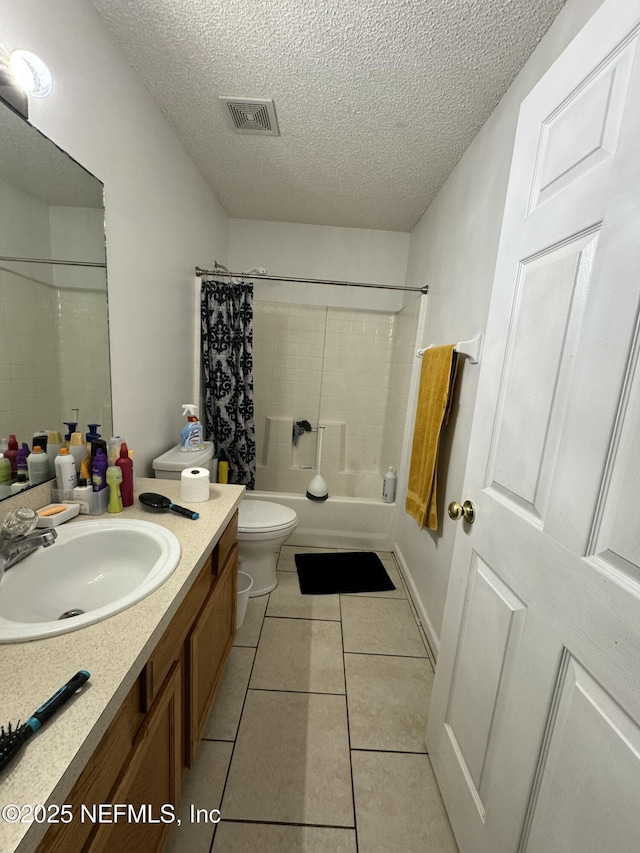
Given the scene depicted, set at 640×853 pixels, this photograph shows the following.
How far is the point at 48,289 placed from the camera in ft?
3.26

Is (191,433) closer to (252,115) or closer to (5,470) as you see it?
(5,470)

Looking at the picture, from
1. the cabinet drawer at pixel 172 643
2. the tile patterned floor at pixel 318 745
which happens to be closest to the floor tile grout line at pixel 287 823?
the tile patterned floor at pixel 318 745

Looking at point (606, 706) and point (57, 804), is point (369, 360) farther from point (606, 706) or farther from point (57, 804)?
point (57, 804)

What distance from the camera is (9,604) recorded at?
2.40ft

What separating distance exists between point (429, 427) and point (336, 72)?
1466mm

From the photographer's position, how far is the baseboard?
5.32 feet

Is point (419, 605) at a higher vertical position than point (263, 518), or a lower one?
lower

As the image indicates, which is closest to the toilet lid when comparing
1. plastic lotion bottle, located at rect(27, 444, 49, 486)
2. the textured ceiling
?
plastic lotion bottle, located at rect(27, 444, 49, 486)

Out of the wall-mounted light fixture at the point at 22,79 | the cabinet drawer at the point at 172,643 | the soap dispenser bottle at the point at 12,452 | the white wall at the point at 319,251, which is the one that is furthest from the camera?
the white wall at the point at 319,251

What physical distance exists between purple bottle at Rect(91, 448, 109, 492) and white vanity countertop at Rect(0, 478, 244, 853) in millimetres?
325

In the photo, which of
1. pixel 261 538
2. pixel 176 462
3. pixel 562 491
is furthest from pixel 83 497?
pixel 562 491

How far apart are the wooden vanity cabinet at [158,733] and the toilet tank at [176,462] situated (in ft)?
1.46

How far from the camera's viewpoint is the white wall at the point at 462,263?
1198mm

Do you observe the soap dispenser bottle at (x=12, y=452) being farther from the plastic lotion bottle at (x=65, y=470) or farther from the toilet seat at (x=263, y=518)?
the toilet seat at (x=263, y=518)
